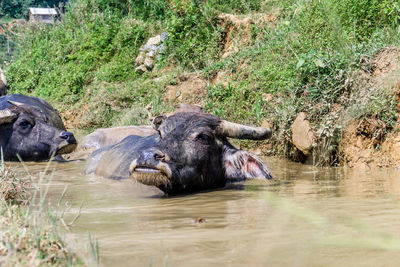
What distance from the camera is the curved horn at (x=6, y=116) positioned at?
8.72 metres

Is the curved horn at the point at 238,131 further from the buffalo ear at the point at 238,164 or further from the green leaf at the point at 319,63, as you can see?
the green leaf at the point at 319,63

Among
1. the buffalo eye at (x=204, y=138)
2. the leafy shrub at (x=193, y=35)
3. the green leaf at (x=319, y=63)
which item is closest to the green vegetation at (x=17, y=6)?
the leafy shrub at (x=193, y=35)

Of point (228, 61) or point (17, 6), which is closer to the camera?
point (228, 61)

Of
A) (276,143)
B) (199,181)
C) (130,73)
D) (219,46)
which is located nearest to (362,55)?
(276,143)

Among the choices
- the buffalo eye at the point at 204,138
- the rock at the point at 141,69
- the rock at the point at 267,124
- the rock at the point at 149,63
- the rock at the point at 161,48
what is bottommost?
the buffalo eye at the point at 204,138

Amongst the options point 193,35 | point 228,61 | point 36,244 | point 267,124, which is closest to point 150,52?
point 193,35

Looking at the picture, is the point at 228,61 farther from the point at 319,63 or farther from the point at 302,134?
the point at 302,134

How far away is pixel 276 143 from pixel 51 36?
39.4 ft

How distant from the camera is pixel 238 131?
550 centimetres

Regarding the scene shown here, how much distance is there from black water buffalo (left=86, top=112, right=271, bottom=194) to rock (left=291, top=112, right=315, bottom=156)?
1313 millimetres

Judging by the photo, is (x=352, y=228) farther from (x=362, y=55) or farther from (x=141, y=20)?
(x=141, y=20)

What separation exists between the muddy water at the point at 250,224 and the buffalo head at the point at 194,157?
0.17 metres

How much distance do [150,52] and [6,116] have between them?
497cm

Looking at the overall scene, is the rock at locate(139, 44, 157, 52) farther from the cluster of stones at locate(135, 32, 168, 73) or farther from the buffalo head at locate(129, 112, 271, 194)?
the buffalo head at locate(129, 112, 271, 194)
